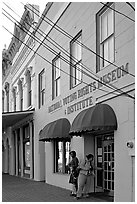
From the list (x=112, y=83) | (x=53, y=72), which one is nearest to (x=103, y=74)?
(x=112, y=83)

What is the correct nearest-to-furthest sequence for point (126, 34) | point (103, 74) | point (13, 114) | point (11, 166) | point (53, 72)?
point (126, 34) → point (103, 74) → point (53, 72) → point (13, 114) → point (11, 166)

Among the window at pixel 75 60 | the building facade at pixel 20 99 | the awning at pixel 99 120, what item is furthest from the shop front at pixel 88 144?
the building facade at pixel 20 99

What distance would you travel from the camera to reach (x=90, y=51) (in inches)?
438

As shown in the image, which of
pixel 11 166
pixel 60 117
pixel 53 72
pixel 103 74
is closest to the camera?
pixel 103 74

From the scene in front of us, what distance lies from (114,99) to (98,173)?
3004mm

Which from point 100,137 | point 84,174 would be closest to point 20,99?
point 100,137

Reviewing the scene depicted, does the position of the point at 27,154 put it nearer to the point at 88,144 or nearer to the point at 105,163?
the point at 88,144

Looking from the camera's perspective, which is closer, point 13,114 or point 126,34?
point 126,34

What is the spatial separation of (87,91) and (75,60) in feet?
6.19

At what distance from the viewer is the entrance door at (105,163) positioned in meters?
10.4

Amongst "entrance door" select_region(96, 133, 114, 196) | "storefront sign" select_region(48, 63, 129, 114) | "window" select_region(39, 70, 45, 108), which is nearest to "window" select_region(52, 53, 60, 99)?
"storefront sign" select_region(48, 63, 129, 114)

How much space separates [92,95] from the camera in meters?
10.9

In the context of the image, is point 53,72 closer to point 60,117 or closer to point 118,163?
point 60,117

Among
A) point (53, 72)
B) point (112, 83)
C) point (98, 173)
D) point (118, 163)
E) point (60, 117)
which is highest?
point (53, 72)
